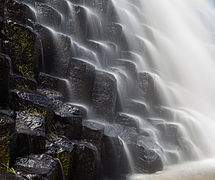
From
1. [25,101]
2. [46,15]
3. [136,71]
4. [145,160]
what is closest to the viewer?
[25,101]

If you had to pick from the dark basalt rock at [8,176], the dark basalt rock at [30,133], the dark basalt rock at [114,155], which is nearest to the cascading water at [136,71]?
the dark basalt rock at [114,155]

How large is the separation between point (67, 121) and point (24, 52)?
1809 millimetres

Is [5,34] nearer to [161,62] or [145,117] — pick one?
[145,117]

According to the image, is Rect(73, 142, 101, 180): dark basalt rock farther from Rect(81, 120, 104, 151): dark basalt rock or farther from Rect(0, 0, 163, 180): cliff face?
Rect(81, 120, 104, 151): dark basalt rock

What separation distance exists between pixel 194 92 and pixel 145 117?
613 cm

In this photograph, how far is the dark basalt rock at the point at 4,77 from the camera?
14.0 feet

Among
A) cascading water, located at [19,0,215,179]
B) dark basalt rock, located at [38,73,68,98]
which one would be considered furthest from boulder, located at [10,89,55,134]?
cascading water, located at [19,0,215,179]

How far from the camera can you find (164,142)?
8.22 meters

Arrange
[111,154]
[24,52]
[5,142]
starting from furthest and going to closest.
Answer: [111,154] → [24,52] → [5,142]

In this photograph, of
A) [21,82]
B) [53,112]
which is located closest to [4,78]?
[21,82]

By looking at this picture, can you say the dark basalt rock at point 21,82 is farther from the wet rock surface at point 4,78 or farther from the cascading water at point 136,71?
the cascading water at point 136,71

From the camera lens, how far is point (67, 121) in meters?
5.09

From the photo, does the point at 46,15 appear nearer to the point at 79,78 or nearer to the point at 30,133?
the point at 79,78

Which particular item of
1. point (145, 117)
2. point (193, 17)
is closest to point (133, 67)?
point (145, 117)
